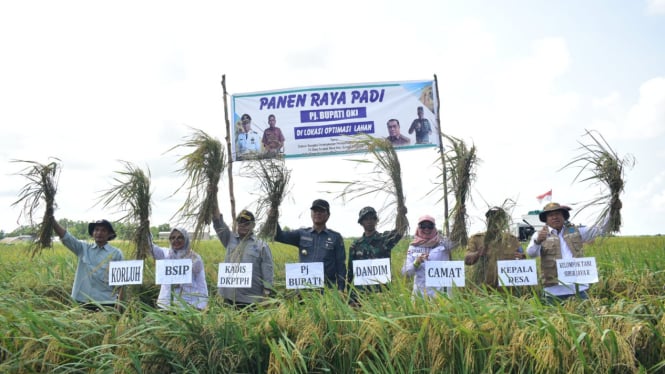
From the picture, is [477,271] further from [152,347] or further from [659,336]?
[152,347]

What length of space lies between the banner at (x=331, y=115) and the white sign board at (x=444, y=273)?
500 cm

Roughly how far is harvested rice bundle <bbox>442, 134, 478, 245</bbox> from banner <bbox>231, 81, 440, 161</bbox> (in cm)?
447

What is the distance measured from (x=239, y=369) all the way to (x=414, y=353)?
48.6 inches

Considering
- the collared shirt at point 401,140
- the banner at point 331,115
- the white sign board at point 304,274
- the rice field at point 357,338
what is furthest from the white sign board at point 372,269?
the collared shirt at point 401,140

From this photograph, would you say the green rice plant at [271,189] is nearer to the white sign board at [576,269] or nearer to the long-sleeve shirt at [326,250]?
the long-sleeve shirt at [326,250]

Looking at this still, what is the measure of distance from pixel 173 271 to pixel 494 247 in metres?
3.15

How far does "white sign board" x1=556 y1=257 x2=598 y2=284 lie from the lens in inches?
208

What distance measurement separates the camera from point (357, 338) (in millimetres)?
3797

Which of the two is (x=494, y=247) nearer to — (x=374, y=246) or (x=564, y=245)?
(x=564, y=245)

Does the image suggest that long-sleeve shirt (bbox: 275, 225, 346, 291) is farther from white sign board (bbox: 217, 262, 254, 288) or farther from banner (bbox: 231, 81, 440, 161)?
banner (bbox: 231, 81, 440, 161)

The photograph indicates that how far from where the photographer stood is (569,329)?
3480mm

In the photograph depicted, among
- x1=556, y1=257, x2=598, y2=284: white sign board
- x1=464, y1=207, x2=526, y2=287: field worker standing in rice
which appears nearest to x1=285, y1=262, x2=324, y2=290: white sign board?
x1=464, y1=207, x2=526, y2=287: field worker standing in rice

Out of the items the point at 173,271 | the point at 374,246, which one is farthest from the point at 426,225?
the point at 173,271

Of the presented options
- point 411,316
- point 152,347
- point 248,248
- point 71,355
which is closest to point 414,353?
point 411,316
